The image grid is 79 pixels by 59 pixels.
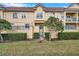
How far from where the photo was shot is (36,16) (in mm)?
7023

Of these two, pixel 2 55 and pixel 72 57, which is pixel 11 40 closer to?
pixel 2 55

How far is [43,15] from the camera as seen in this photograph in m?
7.03

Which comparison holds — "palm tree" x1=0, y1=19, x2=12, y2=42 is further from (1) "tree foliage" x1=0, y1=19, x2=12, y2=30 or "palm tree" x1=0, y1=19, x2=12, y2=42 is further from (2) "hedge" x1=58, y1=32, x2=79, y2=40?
(2) "hedge" x1=58, y1=32, x2=79, y2=40

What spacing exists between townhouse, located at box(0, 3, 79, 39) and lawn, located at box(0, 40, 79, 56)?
142mm

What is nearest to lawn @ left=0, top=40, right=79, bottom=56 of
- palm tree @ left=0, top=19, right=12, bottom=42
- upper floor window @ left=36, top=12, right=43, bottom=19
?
palm tree @ left=0, top=19, right=12, bottom=42

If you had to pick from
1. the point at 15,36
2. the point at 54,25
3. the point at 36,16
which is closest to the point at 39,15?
the point at 36,16

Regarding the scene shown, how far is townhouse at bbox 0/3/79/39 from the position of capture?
701 centimetres

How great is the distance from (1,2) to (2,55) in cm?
64

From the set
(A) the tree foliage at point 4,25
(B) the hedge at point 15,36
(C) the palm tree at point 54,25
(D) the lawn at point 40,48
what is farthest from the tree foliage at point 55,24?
(A) the tree foliage at point 4,25

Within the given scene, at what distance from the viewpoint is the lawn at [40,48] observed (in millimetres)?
6953

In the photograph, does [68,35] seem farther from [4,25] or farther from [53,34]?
[4,25]

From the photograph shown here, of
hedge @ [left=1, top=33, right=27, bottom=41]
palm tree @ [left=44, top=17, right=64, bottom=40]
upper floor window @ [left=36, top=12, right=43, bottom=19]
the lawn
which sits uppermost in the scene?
upper floor window @ [left=36, top=12, right=43, bottom=19]

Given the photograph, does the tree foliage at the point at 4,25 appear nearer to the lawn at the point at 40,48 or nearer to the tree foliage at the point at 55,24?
the lawn at the point at 40,48

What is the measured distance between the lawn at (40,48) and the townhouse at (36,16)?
0.14 metres
